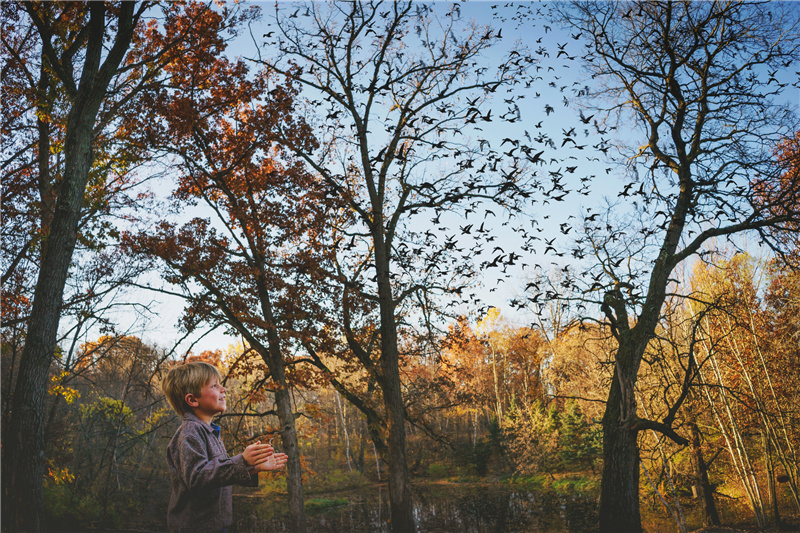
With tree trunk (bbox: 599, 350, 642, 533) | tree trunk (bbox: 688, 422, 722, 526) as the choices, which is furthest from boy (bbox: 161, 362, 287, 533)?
tree trunk (bbox: 688, 422, 722, 526)

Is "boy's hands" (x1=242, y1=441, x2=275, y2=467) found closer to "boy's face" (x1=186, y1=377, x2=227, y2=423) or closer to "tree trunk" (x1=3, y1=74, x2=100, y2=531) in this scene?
"boy's face" (x1=186, y1=377, x2=227, y2=423)

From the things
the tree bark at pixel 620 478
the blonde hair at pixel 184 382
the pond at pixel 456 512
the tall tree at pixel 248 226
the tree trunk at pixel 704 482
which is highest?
the tall tree at pixel 248 226

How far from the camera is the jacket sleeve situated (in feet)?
6.72

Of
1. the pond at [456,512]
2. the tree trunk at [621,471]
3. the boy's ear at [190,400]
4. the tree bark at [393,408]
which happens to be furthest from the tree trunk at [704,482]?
the boy's ear at [190,400]

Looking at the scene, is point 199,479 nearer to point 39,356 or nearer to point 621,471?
point 39,356

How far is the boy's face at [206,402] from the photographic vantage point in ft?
7.79

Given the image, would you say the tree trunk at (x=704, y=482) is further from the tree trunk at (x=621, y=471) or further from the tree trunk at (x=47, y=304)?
the tree trunk at (x=47, y=304)

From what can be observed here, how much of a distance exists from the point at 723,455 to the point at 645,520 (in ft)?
11.2

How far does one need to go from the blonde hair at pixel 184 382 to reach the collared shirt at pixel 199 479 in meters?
0.10

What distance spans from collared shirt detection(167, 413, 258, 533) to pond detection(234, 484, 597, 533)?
12.9 meters

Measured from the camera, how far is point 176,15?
8891 mm

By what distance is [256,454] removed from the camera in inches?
82.1

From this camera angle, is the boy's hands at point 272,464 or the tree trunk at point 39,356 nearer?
the boy's hands at point 272,464

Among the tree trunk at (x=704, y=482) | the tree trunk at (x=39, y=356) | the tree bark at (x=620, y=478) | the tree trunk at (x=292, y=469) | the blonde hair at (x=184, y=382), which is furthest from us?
the tree trunk at (x=704, y=482)
